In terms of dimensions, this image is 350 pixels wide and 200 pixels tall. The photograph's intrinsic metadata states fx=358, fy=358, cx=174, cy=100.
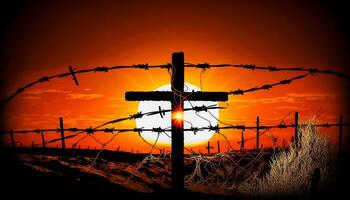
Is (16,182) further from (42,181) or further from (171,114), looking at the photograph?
(171,114)

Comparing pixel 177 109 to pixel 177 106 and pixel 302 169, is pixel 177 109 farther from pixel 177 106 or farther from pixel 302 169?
pixel 302 169

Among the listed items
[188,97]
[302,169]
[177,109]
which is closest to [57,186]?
[177,109]

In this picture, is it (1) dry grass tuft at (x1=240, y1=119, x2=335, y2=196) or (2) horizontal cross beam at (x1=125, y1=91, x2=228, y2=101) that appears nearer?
(2) horizontal cross beam at (x1=125, y1=91, x2=228, y2=101)

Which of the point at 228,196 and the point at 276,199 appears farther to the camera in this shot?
the point at 276,199

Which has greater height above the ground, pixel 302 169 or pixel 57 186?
pixel 57 186

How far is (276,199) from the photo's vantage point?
24.3 feet

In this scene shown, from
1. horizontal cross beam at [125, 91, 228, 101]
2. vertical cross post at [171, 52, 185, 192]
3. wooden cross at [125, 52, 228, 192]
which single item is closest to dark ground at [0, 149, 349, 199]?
wooden cross at [125, 52, 228, 192]

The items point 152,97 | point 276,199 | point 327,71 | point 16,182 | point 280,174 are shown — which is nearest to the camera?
point 16,182

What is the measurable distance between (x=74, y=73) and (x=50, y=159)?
231cm

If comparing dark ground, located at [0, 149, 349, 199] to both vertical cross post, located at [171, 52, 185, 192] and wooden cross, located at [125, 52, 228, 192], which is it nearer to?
wooden cross, located at [125, 52, 228, 192]

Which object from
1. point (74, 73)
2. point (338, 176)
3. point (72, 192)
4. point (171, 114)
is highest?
point (74, 73)

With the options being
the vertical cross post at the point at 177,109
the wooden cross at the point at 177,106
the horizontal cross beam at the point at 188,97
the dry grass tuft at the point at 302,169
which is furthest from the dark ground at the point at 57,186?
the dry grass tuft at the point at 302,169

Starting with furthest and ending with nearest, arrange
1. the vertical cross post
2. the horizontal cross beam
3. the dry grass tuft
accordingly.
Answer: the dry grass tuft
the horizontal cross beam
the vertical cross post

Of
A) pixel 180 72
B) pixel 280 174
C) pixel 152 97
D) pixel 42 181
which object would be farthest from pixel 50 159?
pixel 280 174
